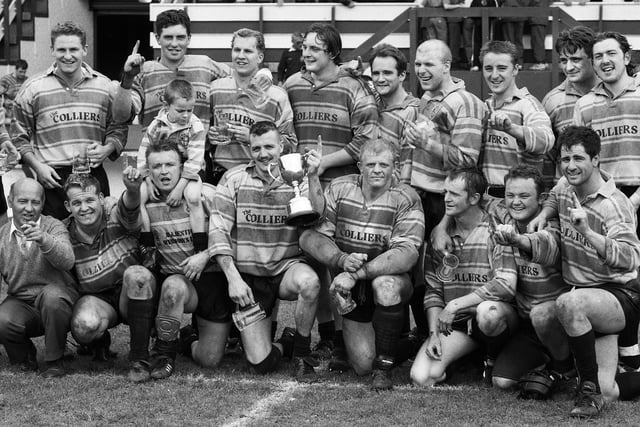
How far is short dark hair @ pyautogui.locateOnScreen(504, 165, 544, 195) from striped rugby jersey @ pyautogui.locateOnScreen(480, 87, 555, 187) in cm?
34

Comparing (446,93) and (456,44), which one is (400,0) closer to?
(456,44)

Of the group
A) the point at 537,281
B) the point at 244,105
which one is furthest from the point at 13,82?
the point at 537,281

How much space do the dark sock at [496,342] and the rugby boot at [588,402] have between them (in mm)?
718

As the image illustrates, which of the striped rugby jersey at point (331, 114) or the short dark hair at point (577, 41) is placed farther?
the striped rugby jersey at point (331, 114)

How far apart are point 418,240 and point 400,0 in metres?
9.08

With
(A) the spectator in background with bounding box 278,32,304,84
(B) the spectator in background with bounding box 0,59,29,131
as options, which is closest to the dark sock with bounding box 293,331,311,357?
(A) the spectator in background with bounding box 278,32,304,84

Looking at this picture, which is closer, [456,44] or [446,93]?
[446,93]

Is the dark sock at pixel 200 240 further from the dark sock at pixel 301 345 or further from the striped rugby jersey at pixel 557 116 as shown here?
the striped rugby jersey at pixel 557 116

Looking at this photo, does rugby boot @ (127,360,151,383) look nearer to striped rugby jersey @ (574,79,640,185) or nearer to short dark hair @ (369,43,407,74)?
short dark hair @ (369,43,407,74)

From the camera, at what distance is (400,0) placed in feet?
51.3

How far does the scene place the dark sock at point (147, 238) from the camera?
737cm

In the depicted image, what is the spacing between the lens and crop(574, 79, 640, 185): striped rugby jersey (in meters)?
7.14

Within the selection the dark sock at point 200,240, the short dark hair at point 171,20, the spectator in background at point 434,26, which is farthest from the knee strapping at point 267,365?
the spectator in background at point 434,26

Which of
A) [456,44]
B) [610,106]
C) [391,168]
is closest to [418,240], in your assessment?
[391,168]
